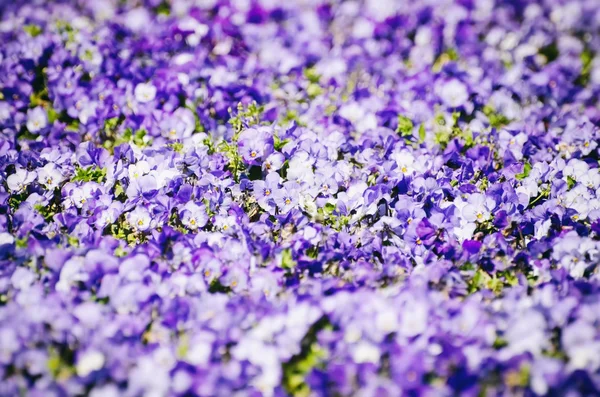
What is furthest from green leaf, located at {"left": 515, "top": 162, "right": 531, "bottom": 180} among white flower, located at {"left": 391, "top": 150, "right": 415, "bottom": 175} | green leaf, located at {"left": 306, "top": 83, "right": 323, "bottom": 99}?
green leaf, located at {"left": 306, "top": 83, "right": 323, "bottom": 99}

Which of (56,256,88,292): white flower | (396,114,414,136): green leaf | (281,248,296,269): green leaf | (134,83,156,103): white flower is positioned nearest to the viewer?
(56,256,88,292): white flower

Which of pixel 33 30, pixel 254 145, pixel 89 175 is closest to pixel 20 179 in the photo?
pixel 89 175

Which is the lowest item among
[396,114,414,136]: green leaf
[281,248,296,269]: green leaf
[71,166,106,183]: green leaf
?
[281,248,296,269]: green leaf

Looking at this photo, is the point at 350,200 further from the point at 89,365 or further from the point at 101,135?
the point at 101,135

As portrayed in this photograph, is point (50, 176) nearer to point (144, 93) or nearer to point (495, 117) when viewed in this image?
point (144, 93)

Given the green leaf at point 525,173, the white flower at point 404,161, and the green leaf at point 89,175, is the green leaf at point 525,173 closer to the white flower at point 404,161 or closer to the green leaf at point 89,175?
the white flower at point 404,161

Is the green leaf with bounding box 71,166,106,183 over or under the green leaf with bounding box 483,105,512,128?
under

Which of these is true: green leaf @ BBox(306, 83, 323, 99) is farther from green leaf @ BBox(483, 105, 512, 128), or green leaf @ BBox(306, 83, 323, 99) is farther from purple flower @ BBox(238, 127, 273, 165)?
green leaf @ BBox(483, 105, 512, 128)

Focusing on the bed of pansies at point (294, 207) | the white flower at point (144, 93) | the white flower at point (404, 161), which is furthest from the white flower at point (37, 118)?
the white flower at point (404, 161)

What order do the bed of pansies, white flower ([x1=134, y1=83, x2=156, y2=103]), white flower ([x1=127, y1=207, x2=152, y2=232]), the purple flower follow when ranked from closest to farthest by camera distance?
the bed of pansies, white flower ([x1=127, y1=207, x2=152, y2=232]), the purple flower, white flower ([x1=134, y1=83, x2=156, y2=103])
